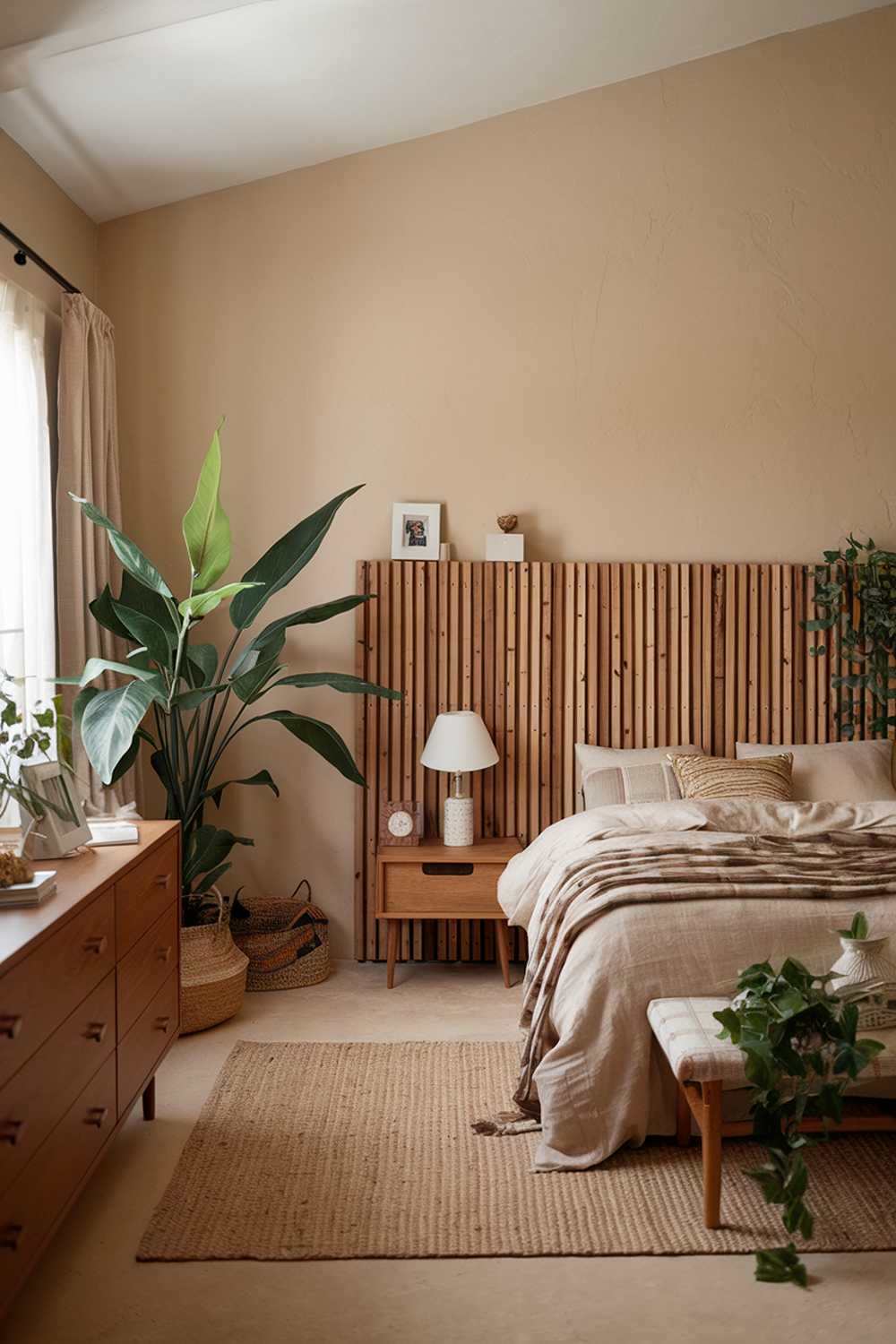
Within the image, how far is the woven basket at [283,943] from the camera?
13.8 ft

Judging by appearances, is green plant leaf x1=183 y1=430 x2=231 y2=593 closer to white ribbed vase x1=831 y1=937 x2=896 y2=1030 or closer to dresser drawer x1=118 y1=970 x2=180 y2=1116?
dresser drawer x1=118 y1=970 x2=180 y2=1116

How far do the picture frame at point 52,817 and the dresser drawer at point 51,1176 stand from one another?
0.49m

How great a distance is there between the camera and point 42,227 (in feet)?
12.8

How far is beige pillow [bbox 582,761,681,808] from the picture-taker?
13.7ft

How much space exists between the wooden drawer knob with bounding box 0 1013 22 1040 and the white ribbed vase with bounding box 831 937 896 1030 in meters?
1.74

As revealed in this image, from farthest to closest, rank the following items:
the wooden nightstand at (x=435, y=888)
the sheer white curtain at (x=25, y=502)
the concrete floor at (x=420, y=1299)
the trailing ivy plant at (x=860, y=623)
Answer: the trailing ivy plant at (x=860, y=623) → the wooden nightstand at (x=435, y=888) → the sheer white curtain at (x=25, y=502) → the concrete floor at (x=420, y=1299)

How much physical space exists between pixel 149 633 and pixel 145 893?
1.13 m

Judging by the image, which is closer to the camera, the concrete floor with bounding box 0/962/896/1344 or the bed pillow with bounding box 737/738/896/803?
the concrete floor with bounding box 0/962/896/1344

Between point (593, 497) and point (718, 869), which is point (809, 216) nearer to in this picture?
point (593, 497)

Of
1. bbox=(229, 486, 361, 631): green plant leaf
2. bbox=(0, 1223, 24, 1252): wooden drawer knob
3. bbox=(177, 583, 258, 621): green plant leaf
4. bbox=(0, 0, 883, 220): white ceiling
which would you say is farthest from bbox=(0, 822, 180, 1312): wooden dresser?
bbox=(0, 0, 883, 220): white ceiling

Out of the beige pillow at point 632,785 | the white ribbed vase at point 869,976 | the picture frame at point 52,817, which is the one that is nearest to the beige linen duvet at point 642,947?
the white ribbed vase at point 869,976

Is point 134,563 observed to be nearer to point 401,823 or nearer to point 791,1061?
point 401,823

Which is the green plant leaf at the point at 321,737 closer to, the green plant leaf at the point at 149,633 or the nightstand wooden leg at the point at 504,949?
the green plant leaf at the point at 149,633

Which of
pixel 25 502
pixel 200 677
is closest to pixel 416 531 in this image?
pixel 200 677
